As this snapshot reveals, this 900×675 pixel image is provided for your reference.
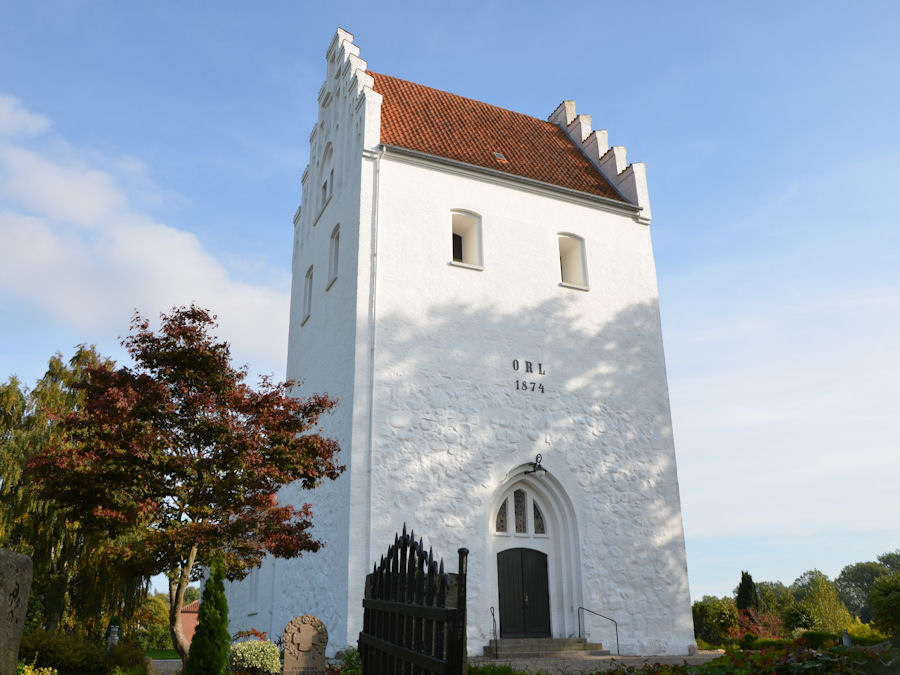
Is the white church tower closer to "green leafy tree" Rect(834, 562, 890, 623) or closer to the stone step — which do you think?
the stone step

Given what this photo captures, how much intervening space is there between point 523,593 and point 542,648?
1.21 metres

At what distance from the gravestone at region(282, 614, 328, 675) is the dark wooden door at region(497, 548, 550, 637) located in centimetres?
433

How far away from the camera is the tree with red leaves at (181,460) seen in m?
9.76

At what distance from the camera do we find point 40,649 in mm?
14406

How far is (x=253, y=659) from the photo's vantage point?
38.4ft

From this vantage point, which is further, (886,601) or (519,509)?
(886,601)

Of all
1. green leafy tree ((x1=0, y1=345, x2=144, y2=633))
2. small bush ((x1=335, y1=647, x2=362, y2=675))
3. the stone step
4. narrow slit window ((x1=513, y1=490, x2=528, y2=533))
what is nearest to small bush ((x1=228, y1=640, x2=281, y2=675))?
small bush ((x1=335, y1=647, x2=362, y2=675))

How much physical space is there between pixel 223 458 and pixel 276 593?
742 cm

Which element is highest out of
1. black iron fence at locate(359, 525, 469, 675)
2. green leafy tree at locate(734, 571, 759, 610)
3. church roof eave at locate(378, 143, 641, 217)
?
church roof eave at locate(378, 143, 641, 217)

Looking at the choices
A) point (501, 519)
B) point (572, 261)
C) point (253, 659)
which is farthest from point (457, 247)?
point (253, 659)

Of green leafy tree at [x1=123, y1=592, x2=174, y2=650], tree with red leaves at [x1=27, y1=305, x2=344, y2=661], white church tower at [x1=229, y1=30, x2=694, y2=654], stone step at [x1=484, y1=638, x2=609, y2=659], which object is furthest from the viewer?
green leafy tree at [x1=123, y1=592, x2=174, y2=650]

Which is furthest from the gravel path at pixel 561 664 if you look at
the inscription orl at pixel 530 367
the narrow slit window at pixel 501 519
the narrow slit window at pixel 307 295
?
the narrow slit window at pixel 307 295

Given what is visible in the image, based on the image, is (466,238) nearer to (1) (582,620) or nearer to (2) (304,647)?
(1) (582,620)

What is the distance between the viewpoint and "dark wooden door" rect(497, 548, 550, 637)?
14031mm
